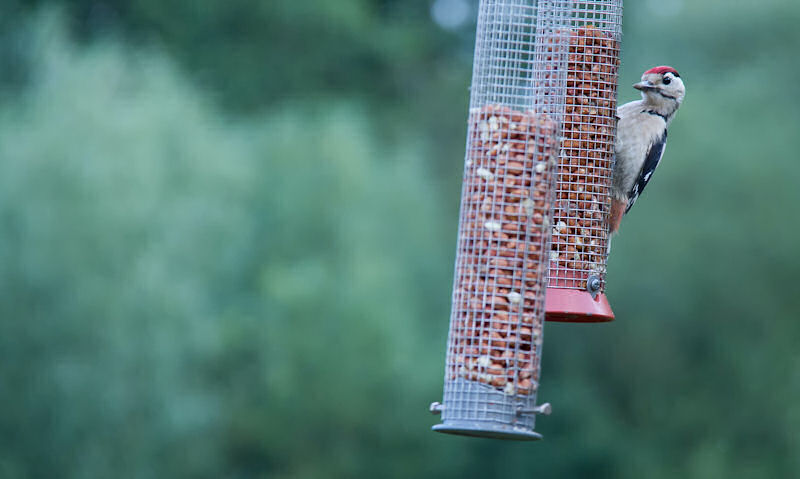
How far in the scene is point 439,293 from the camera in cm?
2509

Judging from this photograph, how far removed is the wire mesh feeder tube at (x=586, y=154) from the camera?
785 cm

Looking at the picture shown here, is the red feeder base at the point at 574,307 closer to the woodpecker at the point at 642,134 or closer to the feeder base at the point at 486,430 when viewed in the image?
the woodpecker at the point at 642,134

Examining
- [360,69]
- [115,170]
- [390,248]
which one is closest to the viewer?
[115,170]

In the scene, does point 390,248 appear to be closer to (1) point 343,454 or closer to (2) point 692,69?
(1) point 343,454

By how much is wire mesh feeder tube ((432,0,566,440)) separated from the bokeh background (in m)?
14.2

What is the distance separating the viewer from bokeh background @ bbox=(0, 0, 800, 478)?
68.2 feet

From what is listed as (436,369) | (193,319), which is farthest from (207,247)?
(436,369)

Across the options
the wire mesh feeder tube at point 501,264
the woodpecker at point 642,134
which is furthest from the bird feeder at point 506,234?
the woodpecker at point 642,134

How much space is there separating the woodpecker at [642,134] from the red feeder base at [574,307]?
86cm

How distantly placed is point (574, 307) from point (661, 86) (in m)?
1.85

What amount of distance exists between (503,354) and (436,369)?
16890 mm

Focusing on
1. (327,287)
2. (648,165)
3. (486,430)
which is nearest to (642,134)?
(648,165)

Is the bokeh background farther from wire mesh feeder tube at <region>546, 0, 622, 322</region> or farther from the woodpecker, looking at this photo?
wire mesh feeder tube at <region>546, 0, 622, 322</region>

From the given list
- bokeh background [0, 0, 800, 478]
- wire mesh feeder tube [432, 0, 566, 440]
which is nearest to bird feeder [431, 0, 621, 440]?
wire mesh feeder tube [432, 0, 566, 440]
